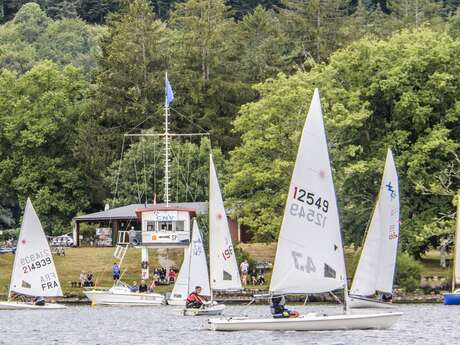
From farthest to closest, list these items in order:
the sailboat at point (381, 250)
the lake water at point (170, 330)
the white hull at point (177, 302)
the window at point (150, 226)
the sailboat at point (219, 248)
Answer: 1. the window at point (150, 226)
2. the white hull at point (177, 302)
3. the sailboat at point (219, 248)
4. the sailboat at point (381, 250)
5. the lake water at point (170, 330)

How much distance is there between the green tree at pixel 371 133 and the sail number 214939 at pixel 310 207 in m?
37.6

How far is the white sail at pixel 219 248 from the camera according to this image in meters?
69.1

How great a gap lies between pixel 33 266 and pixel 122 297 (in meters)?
6.38

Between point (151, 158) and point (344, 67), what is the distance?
27.2 meters

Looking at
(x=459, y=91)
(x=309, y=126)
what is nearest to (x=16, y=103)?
Answer: (x=459, y=91)

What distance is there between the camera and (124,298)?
82.6 metres

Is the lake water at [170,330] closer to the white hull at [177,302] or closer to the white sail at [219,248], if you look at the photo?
the white hull at [177,302]

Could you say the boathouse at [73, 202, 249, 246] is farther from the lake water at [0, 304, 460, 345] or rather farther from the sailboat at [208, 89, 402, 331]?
the sailboat at [208, 89, 402, 331]

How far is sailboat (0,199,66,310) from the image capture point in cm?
7862

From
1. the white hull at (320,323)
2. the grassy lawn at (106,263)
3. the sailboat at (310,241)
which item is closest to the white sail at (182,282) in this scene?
the grassy lawn at (106,263)

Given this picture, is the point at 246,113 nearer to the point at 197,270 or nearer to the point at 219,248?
the point at 197,270

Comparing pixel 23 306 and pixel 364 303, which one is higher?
pixel 23 306

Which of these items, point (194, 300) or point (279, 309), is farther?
point (194, 300)

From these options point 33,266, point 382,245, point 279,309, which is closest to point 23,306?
point 33,266
